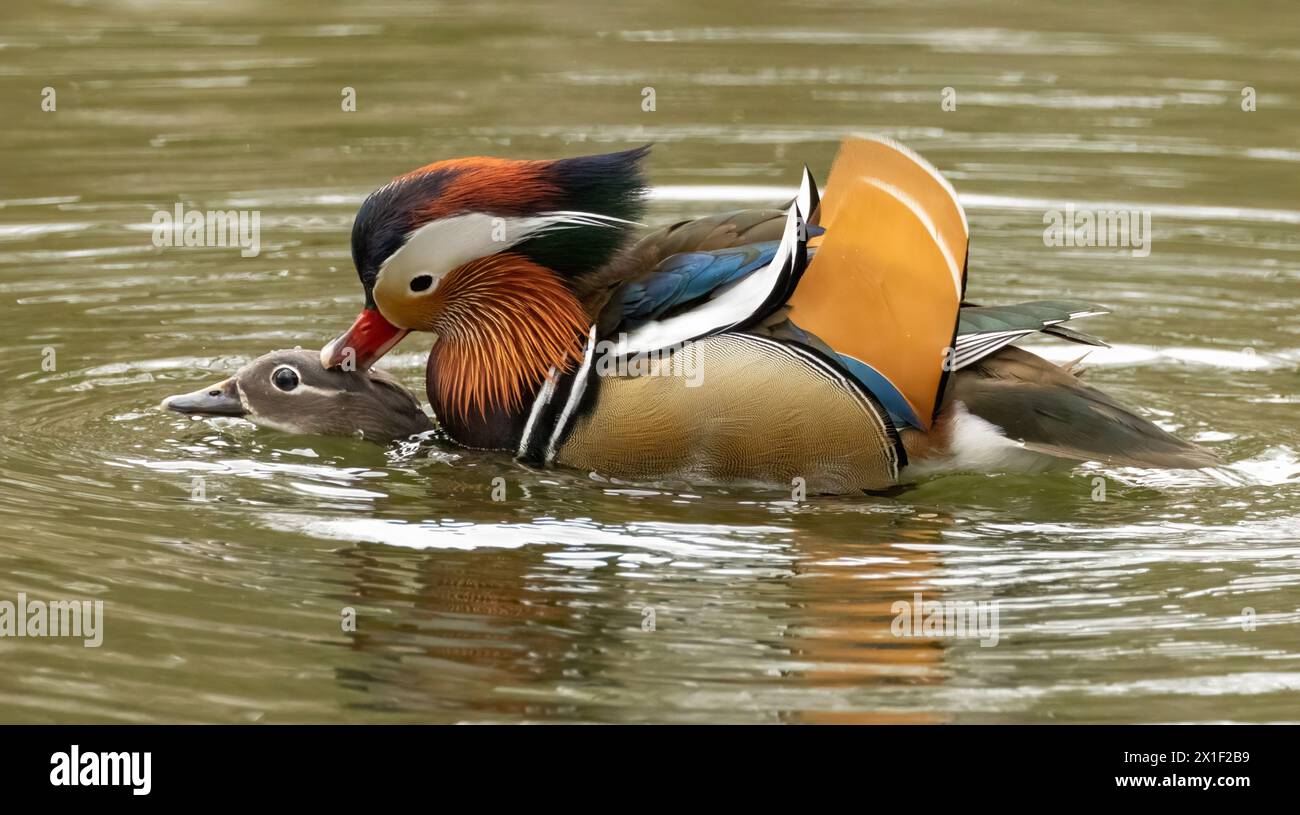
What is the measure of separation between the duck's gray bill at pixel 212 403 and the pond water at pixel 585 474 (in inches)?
5.4

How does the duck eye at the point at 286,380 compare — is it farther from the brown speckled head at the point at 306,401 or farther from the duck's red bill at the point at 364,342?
the duck's red bill at the point at 364,342

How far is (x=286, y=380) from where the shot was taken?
7855 mm

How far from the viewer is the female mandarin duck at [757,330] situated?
677 cm

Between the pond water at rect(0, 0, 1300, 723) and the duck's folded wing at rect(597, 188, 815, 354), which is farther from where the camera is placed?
the duck's folded wing at rect(597, 188, 815, 354)

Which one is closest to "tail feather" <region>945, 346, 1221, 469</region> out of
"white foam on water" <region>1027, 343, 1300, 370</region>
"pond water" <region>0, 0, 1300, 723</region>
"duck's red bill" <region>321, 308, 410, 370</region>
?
"pond water" <region>0, 0, 1300, 723</region>

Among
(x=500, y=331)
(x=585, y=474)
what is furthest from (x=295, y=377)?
Result: (x=585, y=474)

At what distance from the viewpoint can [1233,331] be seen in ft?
30.7

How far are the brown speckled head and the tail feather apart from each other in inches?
93.1

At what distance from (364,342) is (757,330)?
5.67 feet

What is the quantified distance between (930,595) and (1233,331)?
3880 mm

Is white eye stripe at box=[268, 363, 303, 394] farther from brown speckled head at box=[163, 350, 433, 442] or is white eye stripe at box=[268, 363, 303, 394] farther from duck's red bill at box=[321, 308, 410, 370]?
duck's red bill at box=[321, 308, 410, 370]

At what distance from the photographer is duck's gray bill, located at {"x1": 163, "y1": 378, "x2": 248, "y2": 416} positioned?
7.86 meters

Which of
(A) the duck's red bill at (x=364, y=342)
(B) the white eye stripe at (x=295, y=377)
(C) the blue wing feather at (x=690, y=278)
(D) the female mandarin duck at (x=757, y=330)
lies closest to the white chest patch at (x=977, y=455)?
(D) the female mandarin duck at (x=757, y=330)

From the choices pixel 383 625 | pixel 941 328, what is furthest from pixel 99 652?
pixel 941 328
